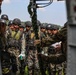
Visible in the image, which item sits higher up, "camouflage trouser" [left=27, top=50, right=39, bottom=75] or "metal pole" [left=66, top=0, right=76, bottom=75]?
"metal pole" [left=66, top=0, right=76, bottom=75]

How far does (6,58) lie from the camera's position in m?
7.38

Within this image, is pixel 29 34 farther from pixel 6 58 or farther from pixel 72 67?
pixel 72 67

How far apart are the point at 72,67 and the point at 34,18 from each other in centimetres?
374

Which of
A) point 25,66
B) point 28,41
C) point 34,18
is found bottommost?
point 25,66

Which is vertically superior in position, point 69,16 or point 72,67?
point 69,16

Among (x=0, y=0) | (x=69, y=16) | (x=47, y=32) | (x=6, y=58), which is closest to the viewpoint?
(x=69, y=16)

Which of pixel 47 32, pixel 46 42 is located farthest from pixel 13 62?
pixel 47 32

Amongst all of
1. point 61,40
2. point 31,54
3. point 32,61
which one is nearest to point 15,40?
point 31,54

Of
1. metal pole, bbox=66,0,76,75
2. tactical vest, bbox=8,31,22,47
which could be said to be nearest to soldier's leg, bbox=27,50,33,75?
tactical vest, bbox=8,31,22,47

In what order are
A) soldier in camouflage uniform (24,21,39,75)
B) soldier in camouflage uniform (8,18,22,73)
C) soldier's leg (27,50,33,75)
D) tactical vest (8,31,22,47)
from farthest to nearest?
tactical vest (8,31,22,47) → soldier in camouflage uniform (8,18,22,73) → soldier's leg (27,50,33,75) → soldier in camouflage uniform (24,21,39,75)

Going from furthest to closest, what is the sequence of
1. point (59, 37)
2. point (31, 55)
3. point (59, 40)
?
point (31, 55) → point (59, 40) → point (59, 37)

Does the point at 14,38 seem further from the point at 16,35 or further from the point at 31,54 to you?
the point at 31,54

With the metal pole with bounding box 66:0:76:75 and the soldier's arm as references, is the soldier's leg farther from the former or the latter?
the metal pole with bounding box 66:0:76:75

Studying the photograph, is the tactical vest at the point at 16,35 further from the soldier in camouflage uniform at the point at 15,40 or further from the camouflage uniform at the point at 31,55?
the camouflage uniform at the point at 31,55
